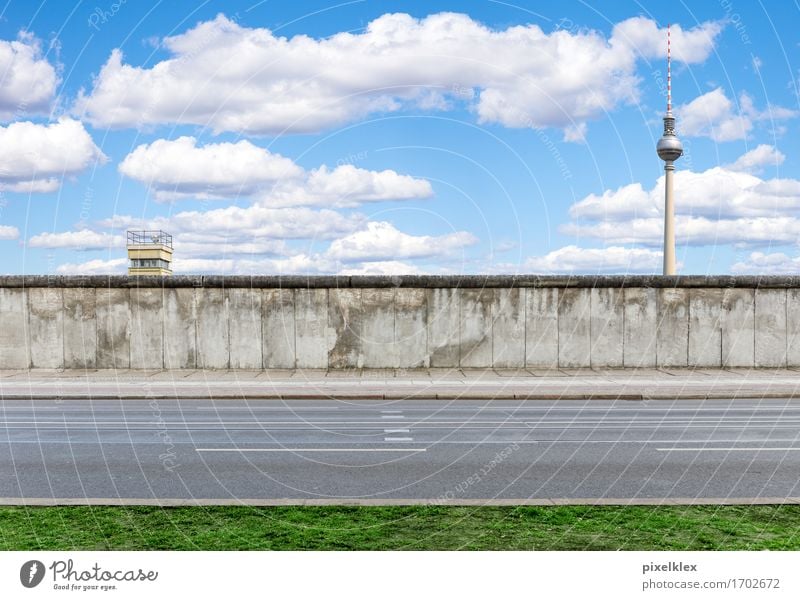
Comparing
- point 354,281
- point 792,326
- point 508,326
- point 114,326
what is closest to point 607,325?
point 508,326

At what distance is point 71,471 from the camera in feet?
34.1

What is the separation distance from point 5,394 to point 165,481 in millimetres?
10793

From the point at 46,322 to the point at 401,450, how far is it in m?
14.8

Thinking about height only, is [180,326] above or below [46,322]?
below

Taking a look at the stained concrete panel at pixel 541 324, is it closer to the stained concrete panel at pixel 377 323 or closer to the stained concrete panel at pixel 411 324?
the stained concrete panel at pixel 411 324

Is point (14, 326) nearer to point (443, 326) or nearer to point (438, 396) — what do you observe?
point (443, 326)

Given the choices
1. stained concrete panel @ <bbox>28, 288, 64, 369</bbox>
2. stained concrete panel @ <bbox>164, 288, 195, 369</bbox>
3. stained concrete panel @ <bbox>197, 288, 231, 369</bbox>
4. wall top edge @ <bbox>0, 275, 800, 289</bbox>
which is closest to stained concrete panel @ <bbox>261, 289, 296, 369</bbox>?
wall top edge @ <bbox>0, 275, 800, 289</bbox>

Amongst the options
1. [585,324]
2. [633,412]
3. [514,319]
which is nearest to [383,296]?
[514,319]

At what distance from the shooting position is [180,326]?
A: 23375mm

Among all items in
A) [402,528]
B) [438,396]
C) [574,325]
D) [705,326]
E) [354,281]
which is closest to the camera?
[402,528]

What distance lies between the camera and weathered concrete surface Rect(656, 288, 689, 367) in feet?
77.0
